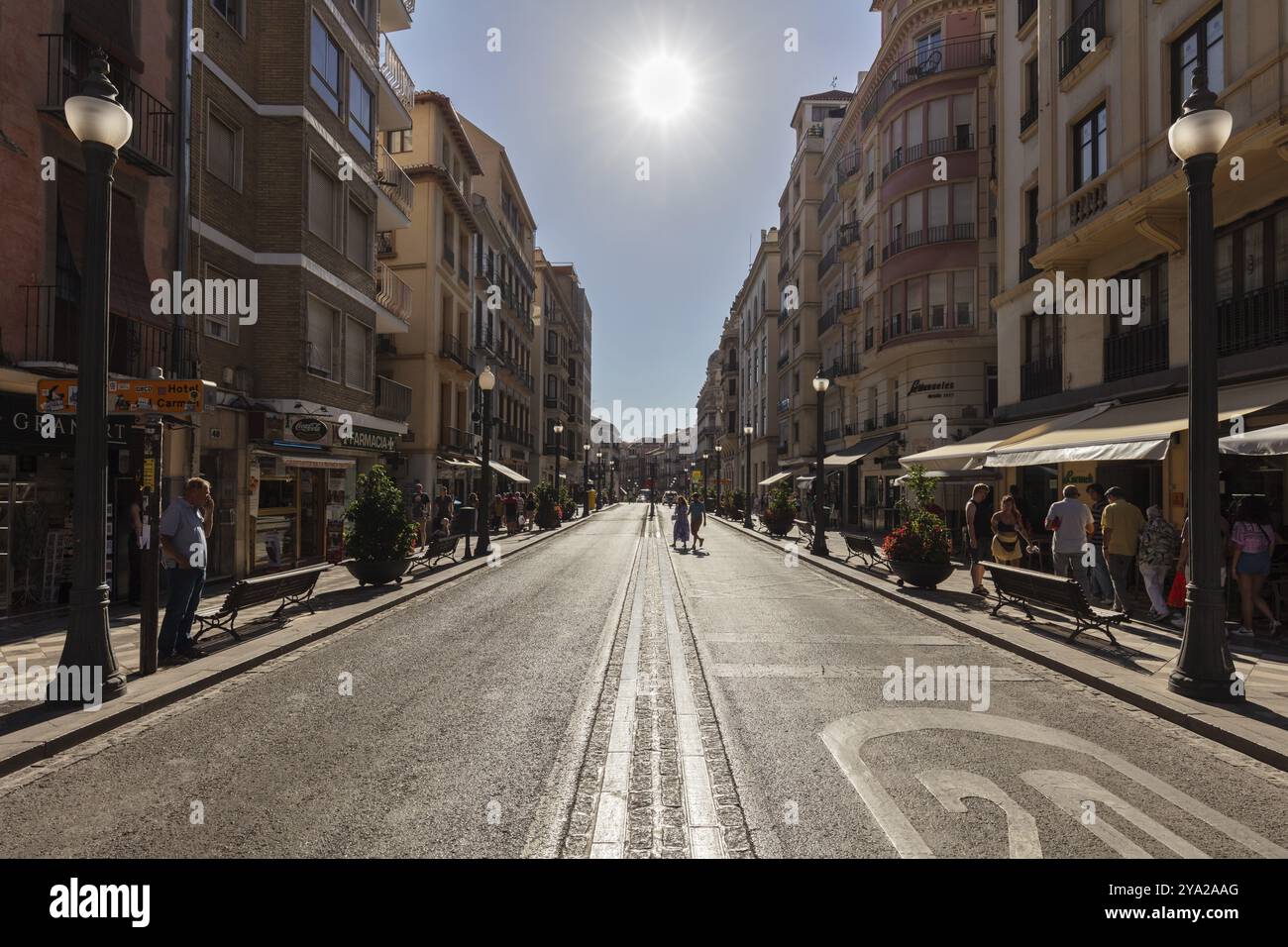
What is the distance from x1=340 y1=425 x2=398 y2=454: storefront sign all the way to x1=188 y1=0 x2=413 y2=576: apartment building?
0.06 meters

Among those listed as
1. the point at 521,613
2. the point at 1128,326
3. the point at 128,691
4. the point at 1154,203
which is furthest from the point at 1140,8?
the point at 128,691

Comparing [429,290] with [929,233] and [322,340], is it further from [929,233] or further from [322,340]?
[929,233]

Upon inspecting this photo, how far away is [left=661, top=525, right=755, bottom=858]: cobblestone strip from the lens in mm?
3482

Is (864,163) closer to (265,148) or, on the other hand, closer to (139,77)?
(265,148)

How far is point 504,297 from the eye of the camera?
41.0 meters

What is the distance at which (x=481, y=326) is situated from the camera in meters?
35.7

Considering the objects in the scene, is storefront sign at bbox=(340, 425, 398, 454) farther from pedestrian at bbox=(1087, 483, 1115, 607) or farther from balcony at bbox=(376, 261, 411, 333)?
pedestrian at bbox=(1087, 483, 1115, 607)

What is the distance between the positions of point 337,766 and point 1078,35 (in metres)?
20.5

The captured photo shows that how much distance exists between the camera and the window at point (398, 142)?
2720cm

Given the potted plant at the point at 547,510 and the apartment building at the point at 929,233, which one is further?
the potted plant at the point at 547,510

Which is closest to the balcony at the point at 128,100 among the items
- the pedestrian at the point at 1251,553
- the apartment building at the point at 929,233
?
the pedestrian at the point at 1251,553

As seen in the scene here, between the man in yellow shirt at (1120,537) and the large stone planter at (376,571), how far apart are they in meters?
11.7

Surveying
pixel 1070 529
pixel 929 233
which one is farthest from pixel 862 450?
pixel 1070 529

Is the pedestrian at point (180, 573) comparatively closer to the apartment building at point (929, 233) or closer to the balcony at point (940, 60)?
the apartment building at point (929, 233)
